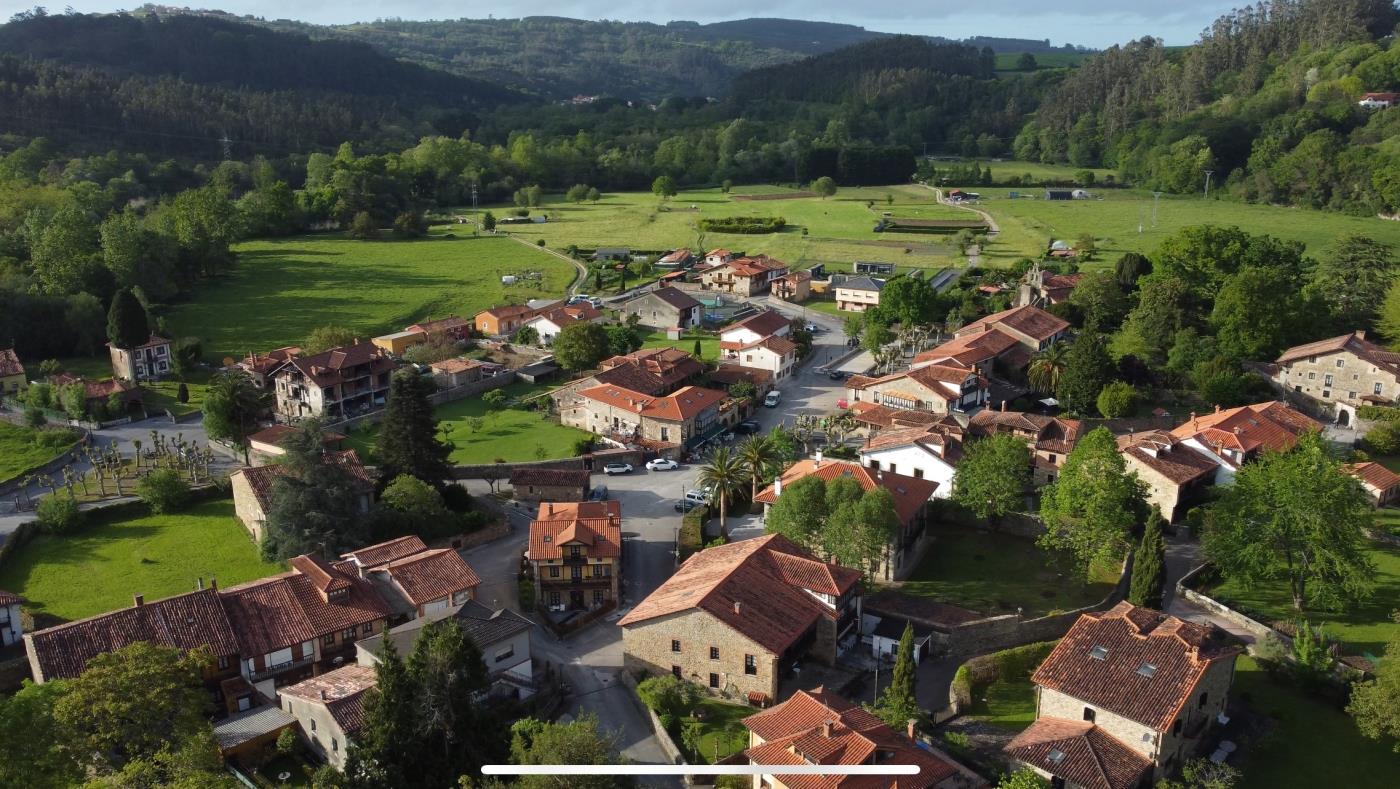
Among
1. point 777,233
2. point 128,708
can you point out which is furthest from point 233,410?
point 777,233

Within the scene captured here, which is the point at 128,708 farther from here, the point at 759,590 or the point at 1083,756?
the point at 1083,756

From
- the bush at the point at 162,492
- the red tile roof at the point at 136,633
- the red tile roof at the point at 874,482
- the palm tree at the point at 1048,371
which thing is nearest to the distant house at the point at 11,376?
the bush at the point at 162,492

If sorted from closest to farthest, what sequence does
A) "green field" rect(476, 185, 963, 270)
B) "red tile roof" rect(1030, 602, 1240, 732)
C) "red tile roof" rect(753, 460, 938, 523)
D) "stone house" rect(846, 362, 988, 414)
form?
"red tile roof" rect(1030, 602, 1240, 732)
"red tile roof" rect(753, 460, 938, 523)
"stone house" rect(846, 362, 988, 414)
"green field" rect(476, 185, 963, 270)

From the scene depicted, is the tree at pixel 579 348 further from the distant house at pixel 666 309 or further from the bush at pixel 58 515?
the bush at pixel 58 515

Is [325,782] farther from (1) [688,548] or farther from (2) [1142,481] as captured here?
(2) [1142,481]

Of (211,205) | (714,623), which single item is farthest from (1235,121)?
(714,623)

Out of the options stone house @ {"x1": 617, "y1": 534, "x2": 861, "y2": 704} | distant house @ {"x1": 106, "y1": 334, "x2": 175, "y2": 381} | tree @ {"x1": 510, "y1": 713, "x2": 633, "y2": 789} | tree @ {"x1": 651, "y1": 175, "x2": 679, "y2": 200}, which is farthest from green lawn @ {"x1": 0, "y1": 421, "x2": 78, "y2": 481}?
tree @ {"x1": 651, "y1": 175, "x2": 679, "y2": 200}

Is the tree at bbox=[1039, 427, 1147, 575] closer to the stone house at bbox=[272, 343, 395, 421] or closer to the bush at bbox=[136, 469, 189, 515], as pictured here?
the bush at bbox=[136, 469, 189, 515]
